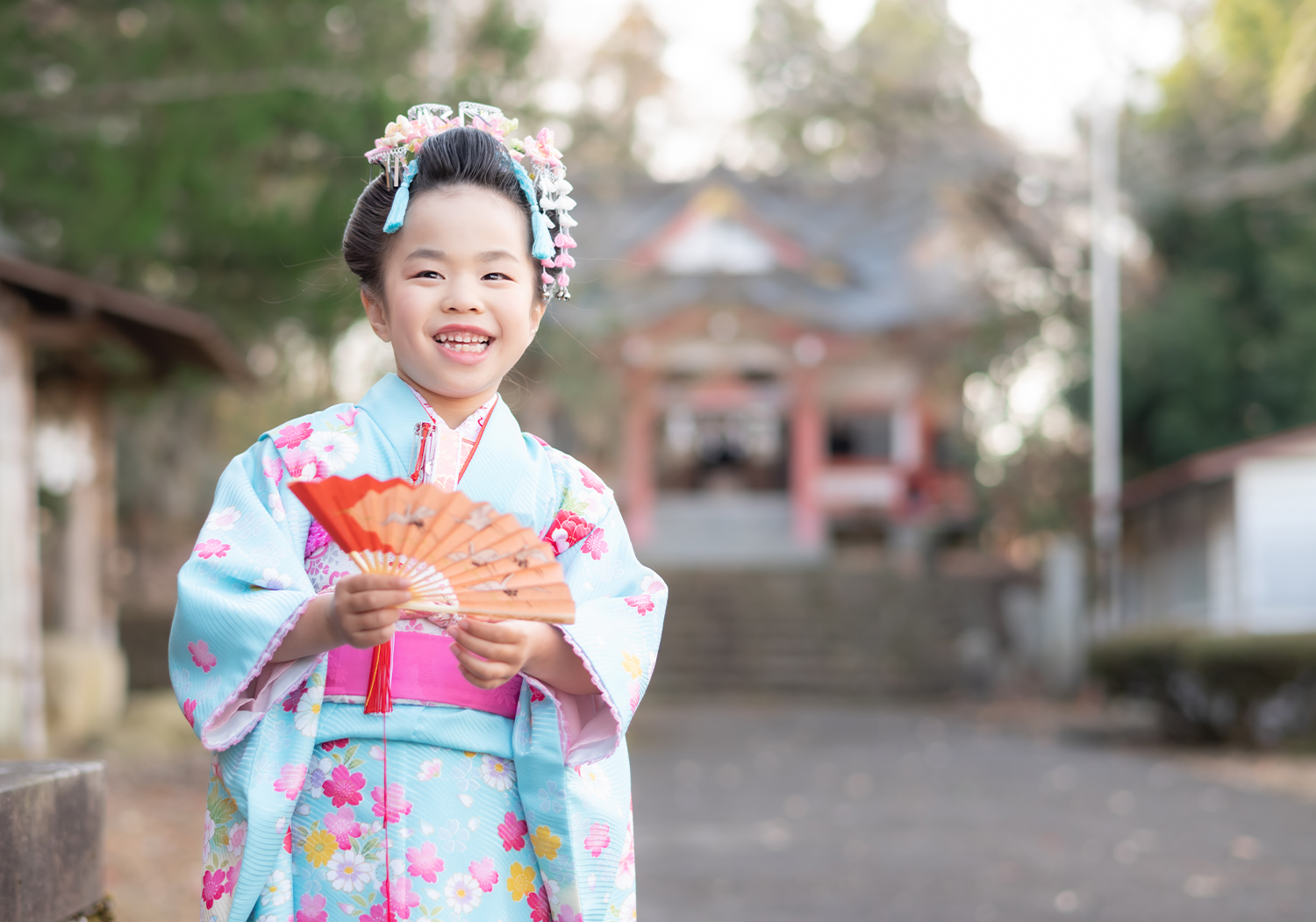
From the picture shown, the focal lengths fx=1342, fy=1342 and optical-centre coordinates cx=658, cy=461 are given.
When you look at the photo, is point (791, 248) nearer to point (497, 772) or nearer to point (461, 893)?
point (497, 772)

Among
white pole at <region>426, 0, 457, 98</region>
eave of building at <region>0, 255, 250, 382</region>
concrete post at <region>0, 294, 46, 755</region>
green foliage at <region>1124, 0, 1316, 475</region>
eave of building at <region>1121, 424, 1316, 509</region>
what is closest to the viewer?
eave of building at <region>0, 255, 250, 382</region>

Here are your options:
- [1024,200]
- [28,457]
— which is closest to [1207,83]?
[1024,200]

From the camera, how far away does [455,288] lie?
2.00m

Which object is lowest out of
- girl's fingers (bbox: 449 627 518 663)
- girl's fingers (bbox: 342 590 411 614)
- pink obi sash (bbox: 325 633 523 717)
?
pink obi sash (bbox: 325 633 523 717)

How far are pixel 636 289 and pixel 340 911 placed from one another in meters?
20.2

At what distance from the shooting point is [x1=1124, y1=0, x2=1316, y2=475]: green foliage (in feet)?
52.9

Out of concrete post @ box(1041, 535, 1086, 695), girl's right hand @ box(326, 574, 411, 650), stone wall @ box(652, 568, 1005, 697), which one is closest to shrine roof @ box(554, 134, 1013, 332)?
stone wall @ box(652, 568, 1005, 697)

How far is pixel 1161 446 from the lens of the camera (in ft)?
56.2

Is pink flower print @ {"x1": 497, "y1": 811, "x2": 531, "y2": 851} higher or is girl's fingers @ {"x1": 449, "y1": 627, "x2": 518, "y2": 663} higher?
girl's fingers @ {"x1": 449, "y1": 627, "x2": 518, "y2": 663}

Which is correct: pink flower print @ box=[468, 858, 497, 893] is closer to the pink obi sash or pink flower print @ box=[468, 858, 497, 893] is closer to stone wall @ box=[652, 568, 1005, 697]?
the pink obi sash

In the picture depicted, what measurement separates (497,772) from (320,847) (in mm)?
264

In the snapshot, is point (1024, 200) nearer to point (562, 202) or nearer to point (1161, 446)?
point (1161, 446)

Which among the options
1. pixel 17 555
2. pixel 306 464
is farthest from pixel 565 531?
pixel 17 555

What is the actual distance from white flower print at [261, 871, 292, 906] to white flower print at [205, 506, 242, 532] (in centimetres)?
48
